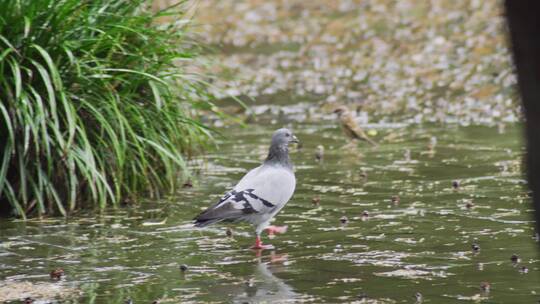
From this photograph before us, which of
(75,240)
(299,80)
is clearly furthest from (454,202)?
(299,80)

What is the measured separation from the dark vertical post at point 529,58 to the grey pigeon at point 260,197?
14.6 ft

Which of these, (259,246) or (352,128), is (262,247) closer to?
(259,246)

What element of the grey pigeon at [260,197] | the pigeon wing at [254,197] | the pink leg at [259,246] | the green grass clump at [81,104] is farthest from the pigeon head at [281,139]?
the green grass clump at [81,104]

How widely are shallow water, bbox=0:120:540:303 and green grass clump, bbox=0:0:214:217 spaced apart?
0.33m

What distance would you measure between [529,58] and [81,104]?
6.13 meters

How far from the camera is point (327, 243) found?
303 inches

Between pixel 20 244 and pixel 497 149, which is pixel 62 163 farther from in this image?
pixel 497 149

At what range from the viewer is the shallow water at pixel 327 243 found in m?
6.37

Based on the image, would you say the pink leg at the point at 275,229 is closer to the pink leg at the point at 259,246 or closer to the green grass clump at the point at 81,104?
the pink leg at the point at 259,246

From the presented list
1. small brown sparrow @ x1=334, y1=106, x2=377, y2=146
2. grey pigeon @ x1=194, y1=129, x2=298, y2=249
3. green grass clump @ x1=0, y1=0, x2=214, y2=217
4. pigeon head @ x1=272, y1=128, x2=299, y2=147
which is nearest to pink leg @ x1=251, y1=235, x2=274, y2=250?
grey pigeon @ x1=194, y1=129, x2=298, y2=249

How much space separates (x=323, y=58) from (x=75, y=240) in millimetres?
11761

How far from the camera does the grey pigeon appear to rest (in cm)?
734

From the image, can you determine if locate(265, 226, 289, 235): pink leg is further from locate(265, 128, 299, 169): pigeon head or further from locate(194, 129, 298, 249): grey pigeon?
locate(265, 128, 299, 169): pigeon head

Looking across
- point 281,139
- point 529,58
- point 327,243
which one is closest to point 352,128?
point 281,139
